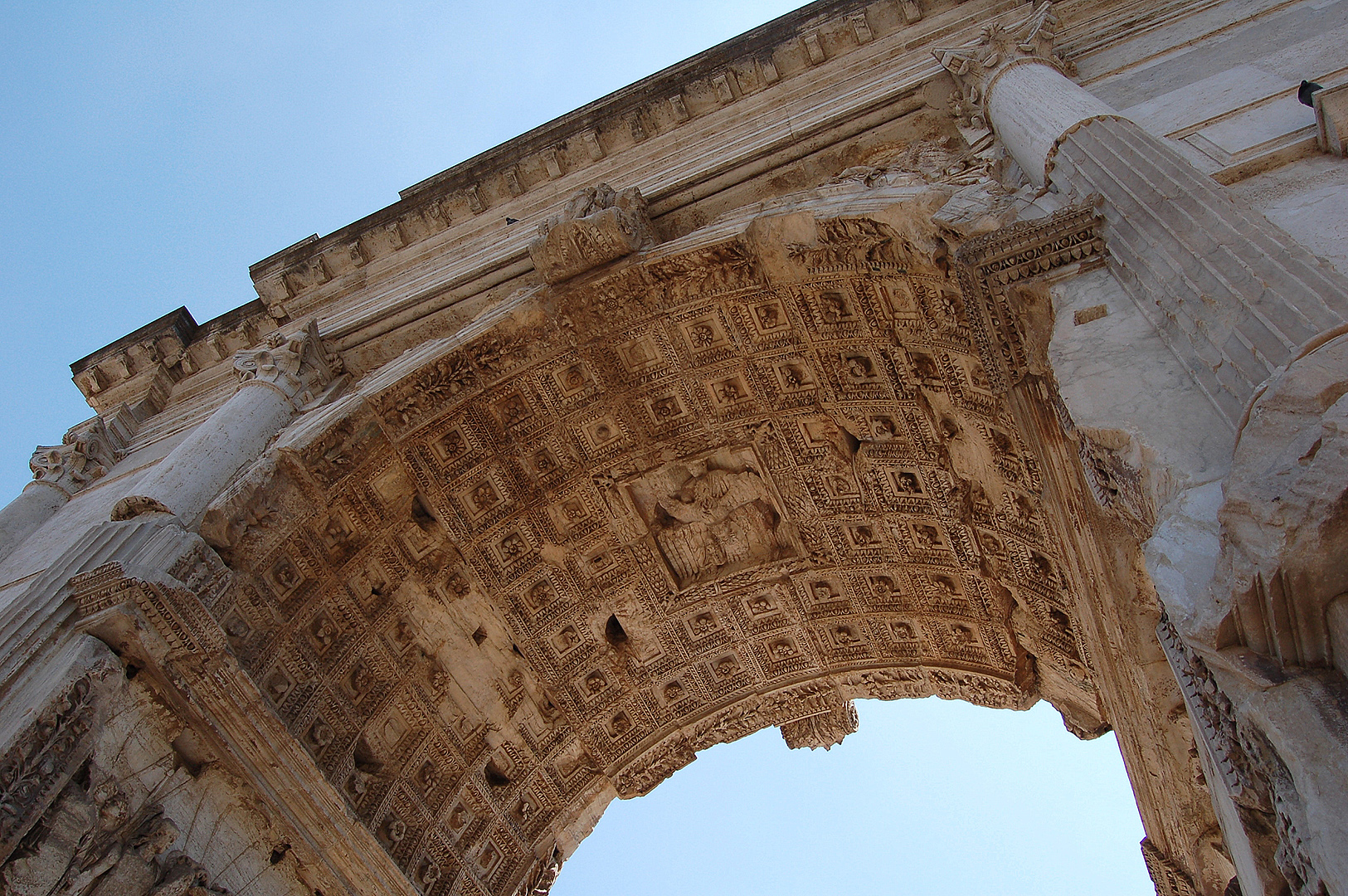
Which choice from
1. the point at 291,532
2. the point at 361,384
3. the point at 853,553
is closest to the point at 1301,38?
the point at 853,553

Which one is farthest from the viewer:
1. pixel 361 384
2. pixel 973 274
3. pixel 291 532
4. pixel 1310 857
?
pixel 361 384

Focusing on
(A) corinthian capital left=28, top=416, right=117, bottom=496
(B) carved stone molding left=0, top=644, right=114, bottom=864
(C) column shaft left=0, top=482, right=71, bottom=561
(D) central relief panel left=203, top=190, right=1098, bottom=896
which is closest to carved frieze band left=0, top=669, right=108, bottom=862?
(B) carved stone molding left=0, top=644, right=114, bottom=864

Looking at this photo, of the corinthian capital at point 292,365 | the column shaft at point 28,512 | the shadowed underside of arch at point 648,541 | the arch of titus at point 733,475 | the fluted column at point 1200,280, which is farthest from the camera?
the corinthian capital at point 292,365

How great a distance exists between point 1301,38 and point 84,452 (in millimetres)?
10796

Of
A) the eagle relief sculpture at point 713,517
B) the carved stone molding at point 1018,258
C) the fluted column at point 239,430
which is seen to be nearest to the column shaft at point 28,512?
the fluted column at point 239,430

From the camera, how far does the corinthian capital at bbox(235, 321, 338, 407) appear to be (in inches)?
336

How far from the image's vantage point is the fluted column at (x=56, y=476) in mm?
8180

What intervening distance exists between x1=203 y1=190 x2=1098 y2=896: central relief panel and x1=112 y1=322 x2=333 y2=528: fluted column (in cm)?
39

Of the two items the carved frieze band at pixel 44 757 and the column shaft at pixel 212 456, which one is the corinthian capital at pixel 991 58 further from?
the carved frieze band at pixel 44 757

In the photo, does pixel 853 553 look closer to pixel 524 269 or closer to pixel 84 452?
pixel 524 269

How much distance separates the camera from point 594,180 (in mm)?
10008

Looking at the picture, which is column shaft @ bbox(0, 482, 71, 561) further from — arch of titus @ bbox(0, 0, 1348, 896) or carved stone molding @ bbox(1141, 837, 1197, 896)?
carved stone molding @ bbox(1141, 837, 1197, 896)

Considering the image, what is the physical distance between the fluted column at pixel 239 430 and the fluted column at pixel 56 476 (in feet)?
5.75

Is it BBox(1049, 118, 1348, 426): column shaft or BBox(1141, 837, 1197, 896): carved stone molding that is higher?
BBox(1049, 118, 1348, 426): column shaft
